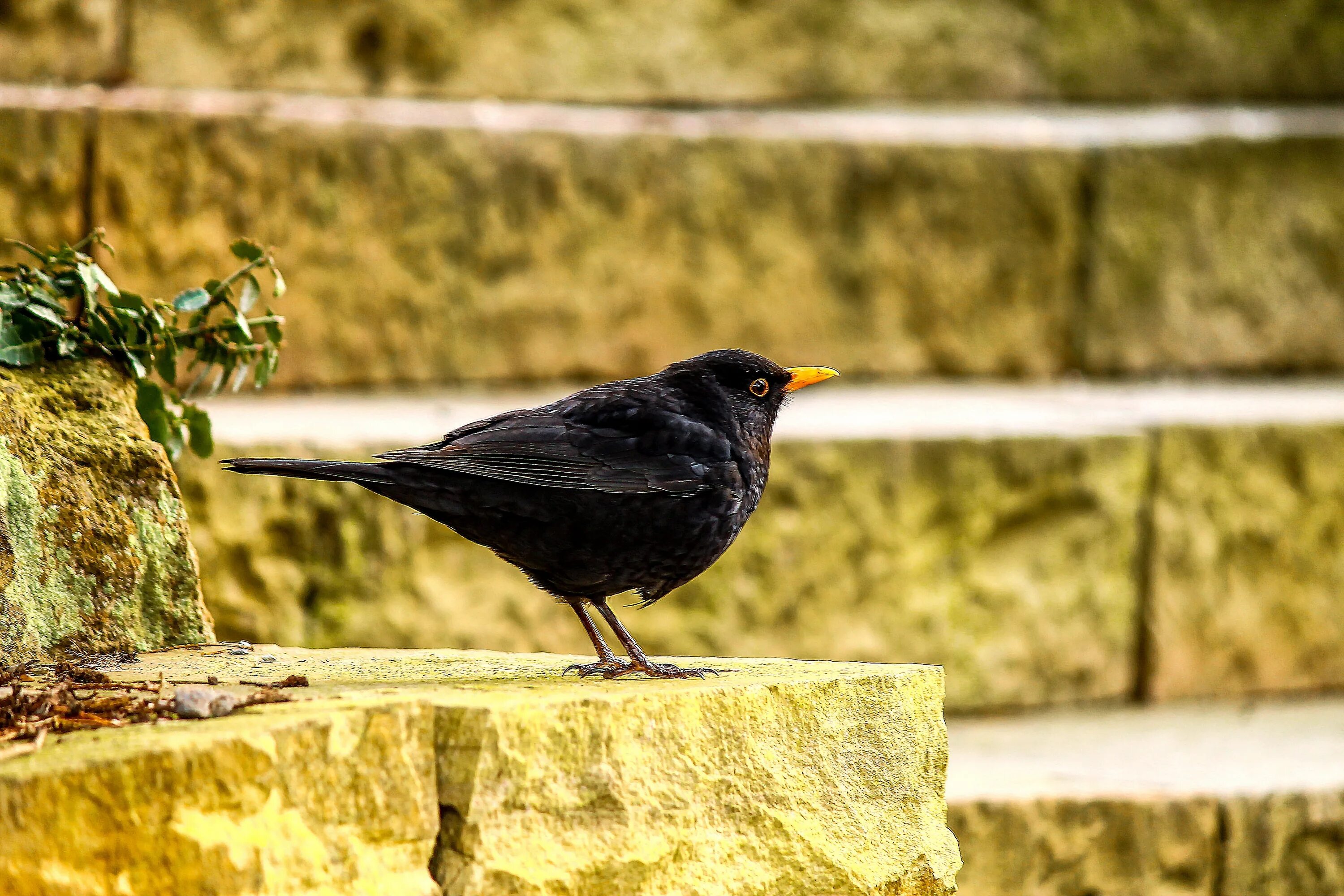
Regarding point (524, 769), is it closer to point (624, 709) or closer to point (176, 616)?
point (624, 709)

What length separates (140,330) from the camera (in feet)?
12.3

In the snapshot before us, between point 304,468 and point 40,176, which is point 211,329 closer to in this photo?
point 304,468

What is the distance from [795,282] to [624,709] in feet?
14.0

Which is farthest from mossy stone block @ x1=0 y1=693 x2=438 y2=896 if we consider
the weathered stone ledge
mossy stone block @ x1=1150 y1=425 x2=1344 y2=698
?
mossy stone block @ x1=1150 y1=425 x2=1344 y2=698

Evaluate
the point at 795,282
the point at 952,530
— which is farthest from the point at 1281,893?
the point at 795,282

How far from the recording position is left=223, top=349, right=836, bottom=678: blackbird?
11.4 ft

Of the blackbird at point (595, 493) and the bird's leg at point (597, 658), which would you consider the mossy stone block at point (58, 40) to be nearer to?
the blackbird at point (595, 493)

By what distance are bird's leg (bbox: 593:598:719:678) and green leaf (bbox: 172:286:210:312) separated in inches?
46.2

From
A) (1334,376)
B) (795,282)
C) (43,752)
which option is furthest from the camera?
(1334,376)

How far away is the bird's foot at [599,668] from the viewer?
344 cm

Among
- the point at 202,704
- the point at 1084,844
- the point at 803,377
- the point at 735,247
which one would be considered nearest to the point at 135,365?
the point at 202,704

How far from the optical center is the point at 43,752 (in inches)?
101

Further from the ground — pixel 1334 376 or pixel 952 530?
pixel 1334 376

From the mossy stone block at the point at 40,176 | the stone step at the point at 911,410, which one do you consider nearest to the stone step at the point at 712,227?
the mossy stone block at the point at 40,176
